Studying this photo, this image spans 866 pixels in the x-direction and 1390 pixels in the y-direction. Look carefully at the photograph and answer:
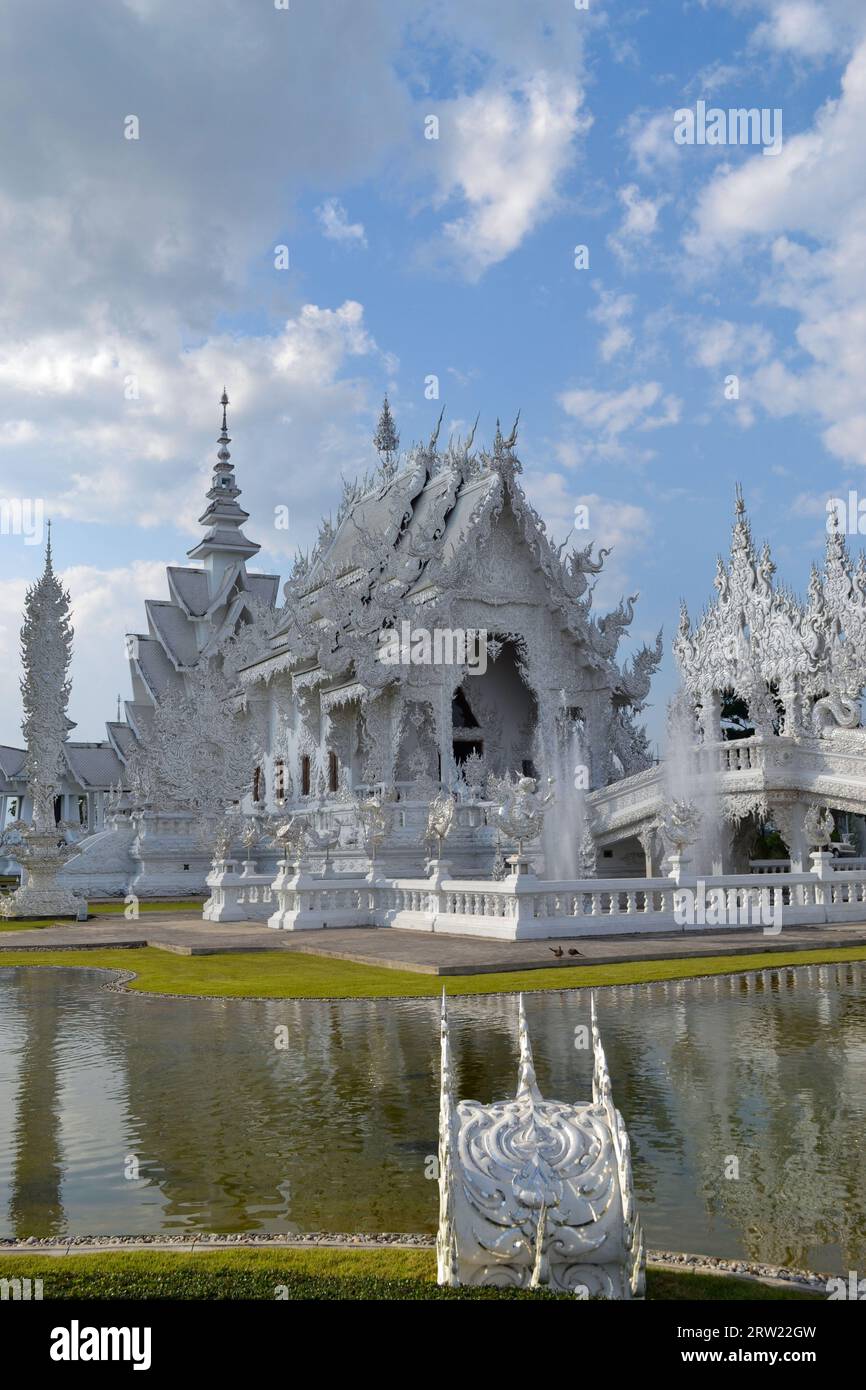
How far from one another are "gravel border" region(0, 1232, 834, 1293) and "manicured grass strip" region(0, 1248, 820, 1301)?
0.08 metres

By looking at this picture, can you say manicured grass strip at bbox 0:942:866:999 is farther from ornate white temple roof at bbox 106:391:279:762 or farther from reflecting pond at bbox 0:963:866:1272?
ornate white temple roof at bbox 106:391:279:762

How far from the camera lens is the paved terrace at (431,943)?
1300cm

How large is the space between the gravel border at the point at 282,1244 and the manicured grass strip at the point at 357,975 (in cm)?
A: 651

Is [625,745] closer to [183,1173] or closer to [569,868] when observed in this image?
[569,868]

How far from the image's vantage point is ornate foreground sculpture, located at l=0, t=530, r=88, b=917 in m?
23.9

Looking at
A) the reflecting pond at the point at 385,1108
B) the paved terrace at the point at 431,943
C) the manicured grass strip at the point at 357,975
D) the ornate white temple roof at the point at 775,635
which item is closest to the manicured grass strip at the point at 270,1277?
the reflecting pond at the point at 385,1108

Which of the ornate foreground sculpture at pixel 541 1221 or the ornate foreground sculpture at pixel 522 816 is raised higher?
the ornate foreground sculpture at pixel 522 816

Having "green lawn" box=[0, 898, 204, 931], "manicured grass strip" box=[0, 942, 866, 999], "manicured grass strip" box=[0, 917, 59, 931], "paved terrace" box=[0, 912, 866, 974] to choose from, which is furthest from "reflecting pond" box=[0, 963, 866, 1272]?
"green lawn" box=[0, 898, 204, 931]

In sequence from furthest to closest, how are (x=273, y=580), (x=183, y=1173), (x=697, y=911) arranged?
1. (x=273, y=580)
2. (x=697, y=911)
3. (x=183, y=1173)

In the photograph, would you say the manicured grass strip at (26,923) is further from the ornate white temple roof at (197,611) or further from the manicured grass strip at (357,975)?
the ornate white temple roof at (197,611)

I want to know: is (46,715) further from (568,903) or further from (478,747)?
(568,903)

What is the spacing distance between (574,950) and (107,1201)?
353 inches
